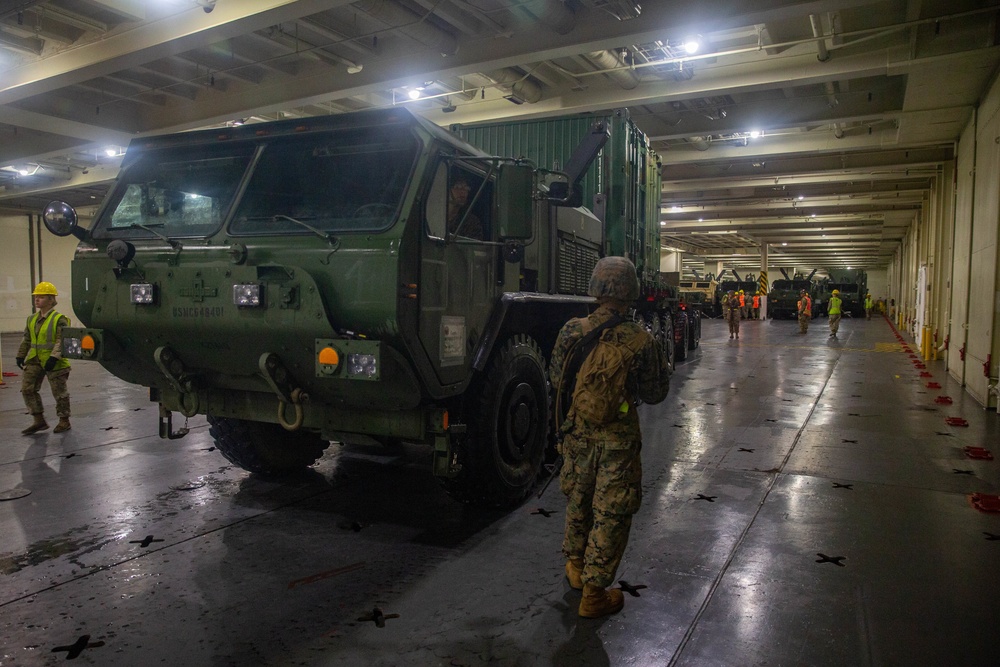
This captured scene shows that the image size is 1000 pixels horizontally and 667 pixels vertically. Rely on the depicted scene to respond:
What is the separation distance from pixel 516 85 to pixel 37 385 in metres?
8.10

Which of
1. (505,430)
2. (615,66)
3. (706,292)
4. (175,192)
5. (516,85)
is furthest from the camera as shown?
(706,292)

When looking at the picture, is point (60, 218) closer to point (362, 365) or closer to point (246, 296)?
point (246, 296)

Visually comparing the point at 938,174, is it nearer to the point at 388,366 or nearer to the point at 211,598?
the point at 388,366

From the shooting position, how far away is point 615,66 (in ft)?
35.2

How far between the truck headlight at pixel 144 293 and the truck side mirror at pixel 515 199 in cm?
211

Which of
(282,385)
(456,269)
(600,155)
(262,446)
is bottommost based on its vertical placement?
(262,446)

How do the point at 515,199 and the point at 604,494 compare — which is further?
the point at 515,199

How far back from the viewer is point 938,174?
16578 millimetres

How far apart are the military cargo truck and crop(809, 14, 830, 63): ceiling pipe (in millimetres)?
6432

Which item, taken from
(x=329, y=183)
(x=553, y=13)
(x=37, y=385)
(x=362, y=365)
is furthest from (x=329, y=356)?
(x=553, y=13)

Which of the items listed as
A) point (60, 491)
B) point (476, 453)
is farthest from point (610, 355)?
point (60, 491)

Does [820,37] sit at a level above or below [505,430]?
above

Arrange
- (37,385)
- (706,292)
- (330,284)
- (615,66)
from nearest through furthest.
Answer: (330,284)
(37,385)
(615,66)
(706,292)

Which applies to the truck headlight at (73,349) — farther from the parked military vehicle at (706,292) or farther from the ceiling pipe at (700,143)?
the parked military vehicle at (706,292)
